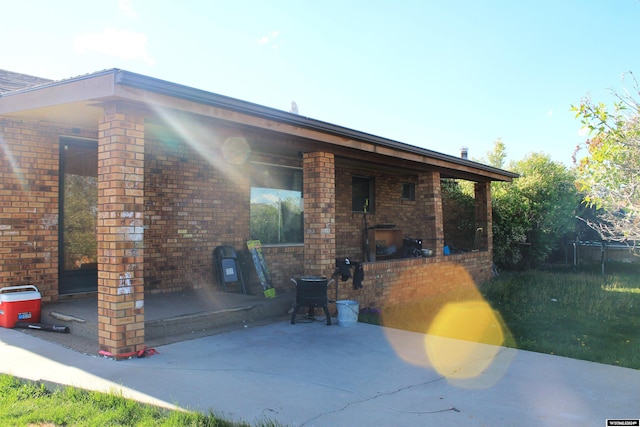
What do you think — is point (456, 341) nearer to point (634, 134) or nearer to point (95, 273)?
point (634, 134)

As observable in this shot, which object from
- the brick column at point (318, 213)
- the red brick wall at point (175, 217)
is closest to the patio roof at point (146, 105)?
the brick column at point (318, 213)

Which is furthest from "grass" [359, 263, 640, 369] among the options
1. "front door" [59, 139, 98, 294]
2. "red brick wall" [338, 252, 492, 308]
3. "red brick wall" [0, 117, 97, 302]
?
"red brick wall" [0, 117, 97, 302]

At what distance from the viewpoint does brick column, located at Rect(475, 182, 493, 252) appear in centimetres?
1321

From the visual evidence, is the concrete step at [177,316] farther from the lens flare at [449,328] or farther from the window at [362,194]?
the window at [362,194]

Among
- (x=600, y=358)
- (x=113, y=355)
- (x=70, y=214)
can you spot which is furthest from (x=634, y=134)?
(x=70, y=214)

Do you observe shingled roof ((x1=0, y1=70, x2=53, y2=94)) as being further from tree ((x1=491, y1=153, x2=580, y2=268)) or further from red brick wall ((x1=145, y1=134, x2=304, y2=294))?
tree ((x1=491, y1=153, x2=580, y2=268))

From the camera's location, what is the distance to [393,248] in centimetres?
1259

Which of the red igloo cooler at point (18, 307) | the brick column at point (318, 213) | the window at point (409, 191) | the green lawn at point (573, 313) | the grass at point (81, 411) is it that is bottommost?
the green lawn at point (573, 313)

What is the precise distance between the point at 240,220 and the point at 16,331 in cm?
409

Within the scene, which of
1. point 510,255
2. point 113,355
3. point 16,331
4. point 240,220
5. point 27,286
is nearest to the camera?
point 113,355

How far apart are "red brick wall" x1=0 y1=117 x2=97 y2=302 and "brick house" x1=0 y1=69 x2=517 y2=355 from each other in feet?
0.05

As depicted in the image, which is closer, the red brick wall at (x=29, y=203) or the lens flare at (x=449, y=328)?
the lens flare at (x=449, y=328)

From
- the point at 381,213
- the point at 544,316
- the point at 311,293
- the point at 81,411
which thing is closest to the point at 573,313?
the point at 544,316

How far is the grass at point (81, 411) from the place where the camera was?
11.0ft
